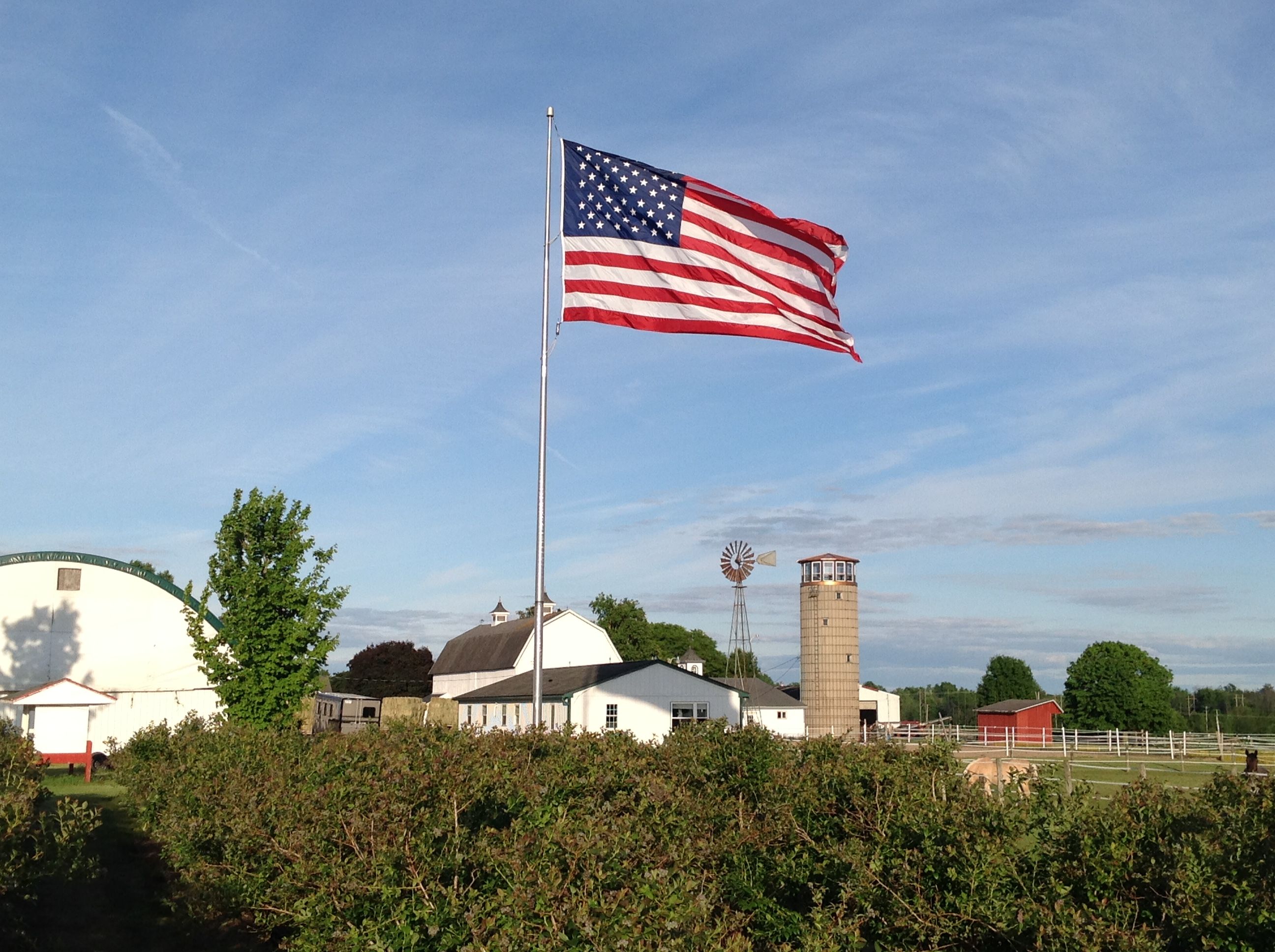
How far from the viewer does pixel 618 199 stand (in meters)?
15.9

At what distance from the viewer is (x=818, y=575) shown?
2753 inches

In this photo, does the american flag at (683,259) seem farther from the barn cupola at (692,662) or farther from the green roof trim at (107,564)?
the barn cupola at (692,662)

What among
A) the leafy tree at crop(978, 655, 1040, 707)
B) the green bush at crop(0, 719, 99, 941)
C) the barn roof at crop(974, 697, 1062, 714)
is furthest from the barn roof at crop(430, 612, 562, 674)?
the leafy tree at crop(978, 655, 1040, 707)

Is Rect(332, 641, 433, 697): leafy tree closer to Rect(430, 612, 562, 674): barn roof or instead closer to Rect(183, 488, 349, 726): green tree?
Rect(430, 612, 562, 674): barn roof

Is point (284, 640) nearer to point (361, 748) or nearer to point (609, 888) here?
point (361, 748)

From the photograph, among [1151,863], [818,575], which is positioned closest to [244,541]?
[1151,863]

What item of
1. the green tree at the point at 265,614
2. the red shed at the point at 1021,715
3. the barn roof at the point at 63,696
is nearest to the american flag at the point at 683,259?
the green tree at the point at 265,614

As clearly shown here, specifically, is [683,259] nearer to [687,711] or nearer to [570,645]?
[687,711]

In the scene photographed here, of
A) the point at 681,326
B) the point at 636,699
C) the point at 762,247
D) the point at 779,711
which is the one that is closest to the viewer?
the point at 681,326

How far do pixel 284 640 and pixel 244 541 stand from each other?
2864 mm

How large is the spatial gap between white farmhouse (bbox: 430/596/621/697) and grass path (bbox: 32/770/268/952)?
43.7 m

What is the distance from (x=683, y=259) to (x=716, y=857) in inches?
345

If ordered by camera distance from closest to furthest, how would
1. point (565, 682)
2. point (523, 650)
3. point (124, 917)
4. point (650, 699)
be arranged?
point (124, 917), point (650, 699), point (565, 682), point (523, 650)

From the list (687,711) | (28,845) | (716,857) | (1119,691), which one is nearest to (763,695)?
(1119,691)
